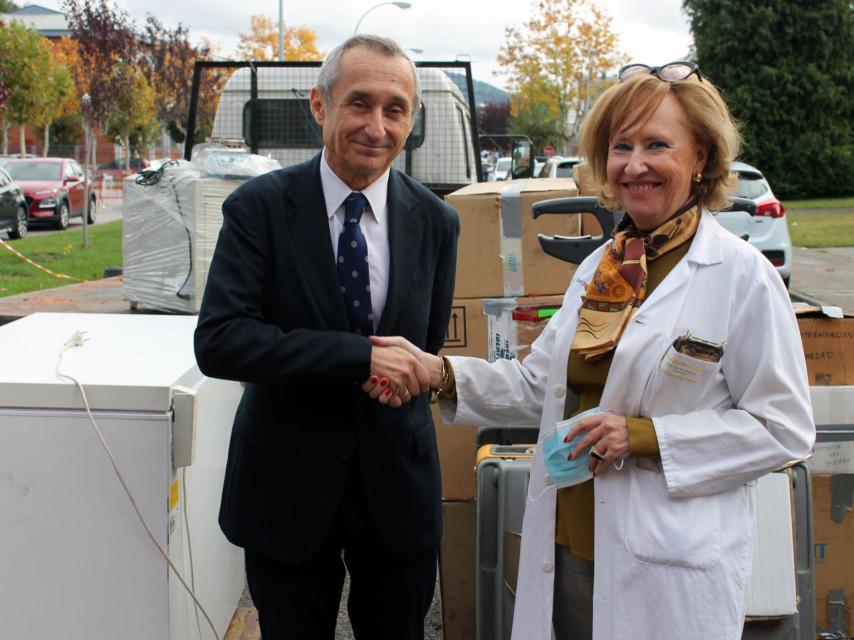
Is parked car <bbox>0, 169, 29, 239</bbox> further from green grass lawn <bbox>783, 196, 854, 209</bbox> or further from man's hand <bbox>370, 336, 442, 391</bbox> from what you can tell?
green grass lawn <bbox>783, 196, 854, 209</bbox>

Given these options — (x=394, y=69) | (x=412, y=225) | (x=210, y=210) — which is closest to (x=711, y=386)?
(x=412, y=225)

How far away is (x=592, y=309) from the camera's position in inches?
77.3

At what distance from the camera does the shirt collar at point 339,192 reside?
2092mm

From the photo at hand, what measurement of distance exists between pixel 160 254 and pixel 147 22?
17375 millimetres

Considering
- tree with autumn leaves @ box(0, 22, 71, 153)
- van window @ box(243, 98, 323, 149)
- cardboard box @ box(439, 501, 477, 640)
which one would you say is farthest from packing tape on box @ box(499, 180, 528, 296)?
tree with autumn leaves @ box(0, 22, 71, 153)

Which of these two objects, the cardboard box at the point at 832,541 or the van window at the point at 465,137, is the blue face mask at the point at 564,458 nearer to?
the cardboard box at the point at 832,541

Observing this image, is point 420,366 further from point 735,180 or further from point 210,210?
point 210,210

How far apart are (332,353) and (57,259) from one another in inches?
520

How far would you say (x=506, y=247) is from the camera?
363cm

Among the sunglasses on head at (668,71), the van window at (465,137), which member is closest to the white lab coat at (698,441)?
the sunglasses on head at (668,71)

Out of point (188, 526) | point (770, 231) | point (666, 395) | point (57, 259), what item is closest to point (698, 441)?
point (666, 395)

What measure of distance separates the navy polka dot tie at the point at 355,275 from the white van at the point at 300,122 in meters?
4.73

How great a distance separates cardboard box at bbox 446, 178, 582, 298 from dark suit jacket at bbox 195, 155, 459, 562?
1422 millimetres

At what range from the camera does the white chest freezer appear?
7.43 feet
